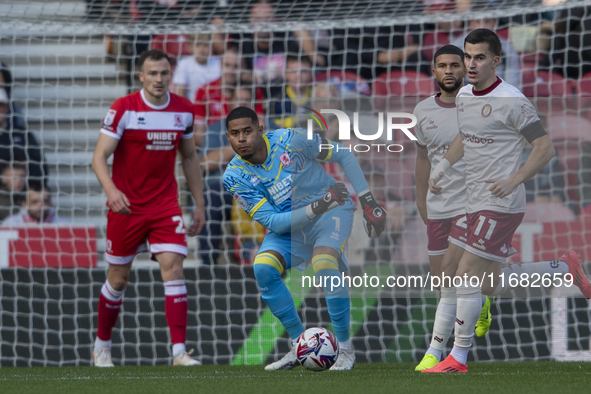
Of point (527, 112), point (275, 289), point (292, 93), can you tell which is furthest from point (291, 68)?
point (527, 112)

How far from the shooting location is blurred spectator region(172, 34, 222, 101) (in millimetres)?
7793

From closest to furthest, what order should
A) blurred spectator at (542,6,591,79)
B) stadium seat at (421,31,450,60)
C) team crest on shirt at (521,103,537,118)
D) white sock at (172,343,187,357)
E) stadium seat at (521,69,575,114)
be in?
team crest on shirt at (521,103,537,118)
white sock at (172,343,187,357)
stadium seat at (521,69,575,114)
blurred spectator at (542,6,591,79)
stadium seat at (421,31,450,60)

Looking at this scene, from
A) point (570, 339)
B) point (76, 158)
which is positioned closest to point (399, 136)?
point (570, 339)

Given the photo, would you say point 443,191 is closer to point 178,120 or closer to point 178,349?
point 178,120

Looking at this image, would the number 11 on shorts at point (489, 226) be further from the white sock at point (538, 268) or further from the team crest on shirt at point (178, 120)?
the team crest on shirt at point (178, 120)

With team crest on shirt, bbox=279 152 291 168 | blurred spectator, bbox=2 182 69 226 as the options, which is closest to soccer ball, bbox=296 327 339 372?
team crest on shirt, bbox=279 152 291 168

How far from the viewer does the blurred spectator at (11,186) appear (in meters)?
7.37

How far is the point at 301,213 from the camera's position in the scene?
4.62 metres

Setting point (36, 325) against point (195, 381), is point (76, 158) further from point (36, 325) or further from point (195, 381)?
point (195, 381)

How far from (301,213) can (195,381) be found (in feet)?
3.61

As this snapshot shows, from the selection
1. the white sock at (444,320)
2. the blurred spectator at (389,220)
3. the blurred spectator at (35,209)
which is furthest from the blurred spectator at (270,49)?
the white sock at (444,320)

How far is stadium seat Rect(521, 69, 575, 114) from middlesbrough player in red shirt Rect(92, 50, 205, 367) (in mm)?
2972

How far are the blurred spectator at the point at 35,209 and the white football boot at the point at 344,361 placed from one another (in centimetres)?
362

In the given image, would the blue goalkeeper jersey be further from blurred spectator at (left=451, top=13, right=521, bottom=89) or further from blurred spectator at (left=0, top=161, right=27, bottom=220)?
blurred spectator at (left=0, top=161, right=27, bottom=220)
